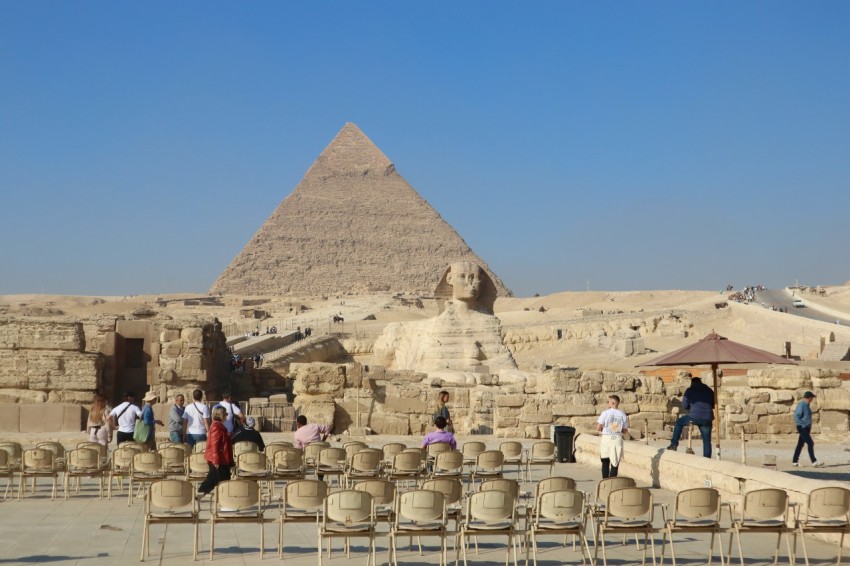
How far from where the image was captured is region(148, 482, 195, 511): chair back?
643cm

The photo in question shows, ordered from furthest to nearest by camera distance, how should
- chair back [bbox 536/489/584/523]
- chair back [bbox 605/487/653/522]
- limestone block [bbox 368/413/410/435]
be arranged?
limestone block [bbox 368/413/410/435] < chair back [bbox 605/487/653/522] < chair back [bbox 536/489/584/523]

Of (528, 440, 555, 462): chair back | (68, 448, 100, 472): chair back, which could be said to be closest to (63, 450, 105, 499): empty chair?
(68, 448, 100, 472): chair back

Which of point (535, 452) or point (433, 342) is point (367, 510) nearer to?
point (535, 452)

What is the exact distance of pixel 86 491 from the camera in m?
9.35

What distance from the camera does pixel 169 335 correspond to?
15.5 m

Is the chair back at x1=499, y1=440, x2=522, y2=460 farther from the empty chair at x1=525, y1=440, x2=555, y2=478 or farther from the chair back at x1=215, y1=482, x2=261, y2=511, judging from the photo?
the chair back at x1=215, y1=482, x2=261, y2=511

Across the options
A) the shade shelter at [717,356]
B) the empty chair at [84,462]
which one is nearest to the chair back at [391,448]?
the empty chair at [84,462]

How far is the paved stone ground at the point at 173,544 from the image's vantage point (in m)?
6.41

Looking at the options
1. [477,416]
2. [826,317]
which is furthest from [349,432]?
[826,317]

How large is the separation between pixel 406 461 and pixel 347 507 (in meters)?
2.57

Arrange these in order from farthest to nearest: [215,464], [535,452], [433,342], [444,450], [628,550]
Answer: [433,342], [535,452], [444,450], [215,464], [628,550]

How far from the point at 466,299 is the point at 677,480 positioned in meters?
10.9

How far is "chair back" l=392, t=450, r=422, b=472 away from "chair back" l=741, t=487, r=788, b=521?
295cm

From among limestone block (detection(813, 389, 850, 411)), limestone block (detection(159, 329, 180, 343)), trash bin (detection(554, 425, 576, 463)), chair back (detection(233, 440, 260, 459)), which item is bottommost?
trash bin (detection(554, 425, 576, 463))
